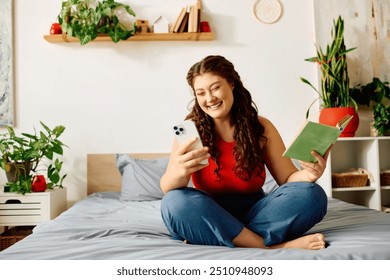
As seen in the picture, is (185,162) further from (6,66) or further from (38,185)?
(6,66)

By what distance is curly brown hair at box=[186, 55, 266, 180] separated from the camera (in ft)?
5.10

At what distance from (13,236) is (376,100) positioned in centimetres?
260

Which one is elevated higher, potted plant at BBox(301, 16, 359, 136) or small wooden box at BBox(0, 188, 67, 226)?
potted plant at BBox(301, 16, 359, 136)

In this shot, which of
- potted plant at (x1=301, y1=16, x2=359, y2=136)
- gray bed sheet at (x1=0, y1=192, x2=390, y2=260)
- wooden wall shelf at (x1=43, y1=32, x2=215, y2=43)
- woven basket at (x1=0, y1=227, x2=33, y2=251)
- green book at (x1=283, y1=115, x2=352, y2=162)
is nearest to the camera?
gray bed sheet at (x1=0, y1=192, x2=390, y2=260)

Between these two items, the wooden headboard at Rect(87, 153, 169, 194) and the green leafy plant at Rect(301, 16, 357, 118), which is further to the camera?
the wooden headboard at Rect(87, 153, 169, 194)

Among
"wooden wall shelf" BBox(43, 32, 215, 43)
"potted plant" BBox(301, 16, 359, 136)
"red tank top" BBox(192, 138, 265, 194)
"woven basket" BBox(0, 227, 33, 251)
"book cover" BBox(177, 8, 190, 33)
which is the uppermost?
"book cover" BBox(177, 8, 190, 33)

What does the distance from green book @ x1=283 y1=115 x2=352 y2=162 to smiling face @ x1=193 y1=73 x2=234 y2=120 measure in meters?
0.33

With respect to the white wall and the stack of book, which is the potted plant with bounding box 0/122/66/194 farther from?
the stack of book

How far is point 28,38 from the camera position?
118 inches

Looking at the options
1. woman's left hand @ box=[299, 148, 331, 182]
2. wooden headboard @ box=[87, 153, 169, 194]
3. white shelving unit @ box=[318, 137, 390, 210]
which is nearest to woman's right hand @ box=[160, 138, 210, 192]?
woman's left hand @ box=[299, 148, 331, 182]

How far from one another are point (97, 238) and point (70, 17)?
1862 millimetres

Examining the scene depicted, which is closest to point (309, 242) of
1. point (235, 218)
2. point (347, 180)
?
point (235, 218)
